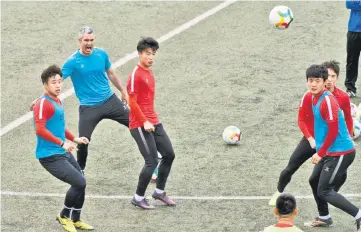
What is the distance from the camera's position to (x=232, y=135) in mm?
17391

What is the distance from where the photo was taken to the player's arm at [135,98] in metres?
14.7

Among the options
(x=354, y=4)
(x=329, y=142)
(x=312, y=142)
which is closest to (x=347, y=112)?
(x=312, y=142)

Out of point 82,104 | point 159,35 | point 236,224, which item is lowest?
point 236,224

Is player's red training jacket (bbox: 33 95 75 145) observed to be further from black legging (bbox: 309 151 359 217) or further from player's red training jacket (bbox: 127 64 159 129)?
black legging (bbox: 309 151 359 217)

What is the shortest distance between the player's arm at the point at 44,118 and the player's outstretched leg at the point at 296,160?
3386mm

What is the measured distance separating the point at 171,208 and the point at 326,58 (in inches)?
293

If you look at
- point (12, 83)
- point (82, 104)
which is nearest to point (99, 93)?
point (82, 104)

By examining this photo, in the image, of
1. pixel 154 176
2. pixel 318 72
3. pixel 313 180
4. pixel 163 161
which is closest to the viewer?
pixel 318 72

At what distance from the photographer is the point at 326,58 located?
21.3 metres

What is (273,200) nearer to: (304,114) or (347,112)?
(304,114)

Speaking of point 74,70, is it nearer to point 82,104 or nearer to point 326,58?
point 82,104

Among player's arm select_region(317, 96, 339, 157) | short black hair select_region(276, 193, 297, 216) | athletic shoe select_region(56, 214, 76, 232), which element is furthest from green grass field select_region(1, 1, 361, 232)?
short black hair select_region(276, 193, 297, 216)

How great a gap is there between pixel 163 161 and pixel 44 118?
7.45 ft

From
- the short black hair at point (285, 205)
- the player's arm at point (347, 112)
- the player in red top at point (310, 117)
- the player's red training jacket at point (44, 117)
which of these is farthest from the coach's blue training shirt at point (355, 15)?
the short black hair at point (285, 205)
